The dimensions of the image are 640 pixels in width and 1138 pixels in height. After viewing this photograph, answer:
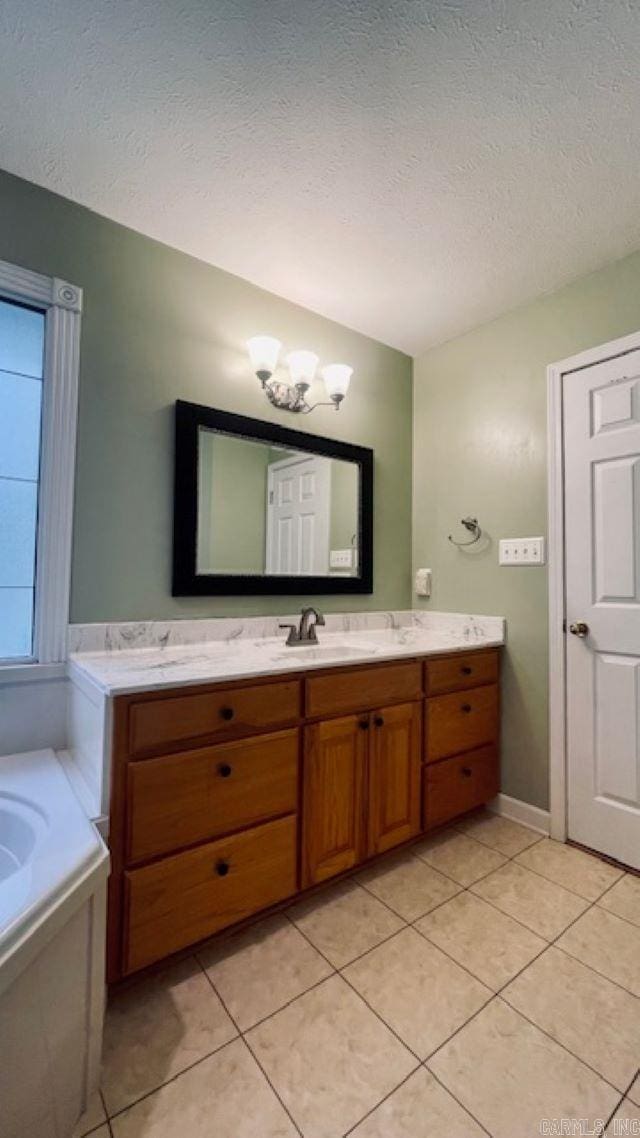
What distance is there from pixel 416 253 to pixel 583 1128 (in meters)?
2.45

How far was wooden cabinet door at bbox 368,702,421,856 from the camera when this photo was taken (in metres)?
1.59

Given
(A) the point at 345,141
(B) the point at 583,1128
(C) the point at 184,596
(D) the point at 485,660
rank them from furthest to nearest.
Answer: (D) the point at 485,660, (C) the point at 184,596, (A) the point at 345,141, (B) the point at 583,1128

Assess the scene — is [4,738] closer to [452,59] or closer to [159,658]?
[159,658]

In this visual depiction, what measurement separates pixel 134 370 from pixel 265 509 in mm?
704

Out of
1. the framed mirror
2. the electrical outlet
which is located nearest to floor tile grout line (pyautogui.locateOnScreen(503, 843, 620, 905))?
the framed mirror

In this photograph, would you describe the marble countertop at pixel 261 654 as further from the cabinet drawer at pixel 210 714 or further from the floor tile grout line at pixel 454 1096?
the floor tile grout line at pixel 454 1096

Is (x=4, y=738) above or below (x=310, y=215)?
below

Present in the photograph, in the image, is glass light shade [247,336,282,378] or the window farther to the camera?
glass light shade [247,336,282,378]

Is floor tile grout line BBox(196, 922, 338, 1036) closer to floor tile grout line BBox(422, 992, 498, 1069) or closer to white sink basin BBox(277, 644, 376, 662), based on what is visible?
floor tile grout line BBox(422, 992, 498, 1069)

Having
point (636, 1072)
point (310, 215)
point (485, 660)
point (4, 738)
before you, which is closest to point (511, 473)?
point (485, 660)

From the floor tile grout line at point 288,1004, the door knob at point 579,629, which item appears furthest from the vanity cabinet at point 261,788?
the door knob at point 579,629

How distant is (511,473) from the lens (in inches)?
82.2

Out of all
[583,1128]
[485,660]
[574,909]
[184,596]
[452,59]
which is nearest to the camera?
[583,1128]

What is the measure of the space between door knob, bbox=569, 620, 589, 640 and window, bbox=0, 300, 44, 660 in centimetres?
199
